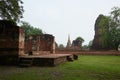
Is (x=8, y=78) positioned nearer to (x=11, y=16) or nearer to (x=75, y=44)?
(x=11, y=16)

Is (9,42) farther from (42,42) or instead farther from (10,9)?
(42,42)

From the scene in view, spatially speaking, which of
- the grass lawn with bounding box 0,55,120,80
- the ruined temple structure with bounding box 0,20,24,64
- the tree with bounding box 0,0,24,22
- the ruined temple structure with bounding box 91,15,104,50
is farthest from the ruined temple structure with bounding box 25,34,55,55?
the ruined temple structure with bounding box 91,15,104,50

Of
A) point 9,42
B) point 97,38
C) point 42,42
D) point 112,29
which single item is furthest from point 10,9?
point 97,38

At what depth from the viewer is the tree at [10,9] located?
14.4 meters

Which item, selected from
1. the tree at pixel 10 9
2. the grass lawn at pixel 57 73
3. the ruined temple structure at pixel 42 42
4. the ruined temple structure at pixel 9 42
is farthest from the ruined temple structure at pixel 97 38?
the grass lawn at pixel 57 73

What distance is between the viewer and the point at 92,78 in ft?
24.6

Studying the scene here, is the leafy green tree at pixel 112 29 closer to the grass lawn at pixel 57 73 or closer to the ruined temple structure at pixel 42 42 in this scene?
the ruined temple structure at pixel 42 42

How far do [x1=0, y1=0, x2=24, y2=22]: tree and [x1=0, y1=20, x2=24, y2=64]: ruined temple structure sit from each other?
105 inches

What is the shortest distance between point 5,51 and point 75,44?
129 feet

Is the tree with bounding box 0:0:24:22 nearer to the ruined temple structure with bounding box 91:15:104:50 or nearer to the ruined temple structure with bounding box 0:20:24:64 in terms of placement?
the ruined temple structure with bounding box 0:20:24:64

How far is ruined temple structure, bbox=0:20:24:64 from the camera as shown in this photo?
39.3ft

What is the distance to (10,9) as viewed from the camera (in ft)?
48.4

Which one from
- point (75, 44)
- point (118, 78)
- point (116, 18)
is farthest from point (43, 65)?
point (75, 44)

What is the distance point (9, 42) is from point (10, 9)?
3.64m
